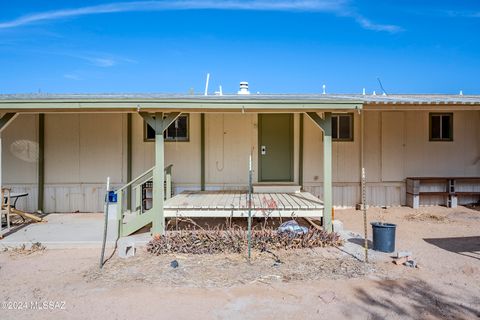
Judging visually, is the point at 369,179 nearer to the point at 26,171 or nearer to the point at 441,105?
the point at 441,105

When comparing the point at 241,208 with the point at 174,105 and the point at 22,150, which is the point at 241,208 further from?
the point at 22,150

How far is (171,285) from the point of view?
4.35 meters

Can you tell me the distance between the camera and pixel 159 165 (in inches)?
245

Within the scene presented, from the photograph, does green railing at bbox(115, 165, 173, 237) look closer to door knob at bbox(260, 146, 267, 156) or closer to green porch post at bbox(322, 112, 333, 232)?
door knob at bbox(260, 146, 267, 156)

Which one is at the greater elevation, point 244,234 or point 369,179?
point 369,179

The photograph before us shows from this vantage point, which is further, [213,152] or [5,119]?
[213,152]

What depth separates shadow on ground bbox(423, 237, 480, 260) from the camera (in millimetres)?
5548

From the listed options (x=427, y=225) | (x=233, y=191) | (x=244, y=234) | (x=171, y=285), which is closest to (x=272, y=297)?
(x=171, y=285)

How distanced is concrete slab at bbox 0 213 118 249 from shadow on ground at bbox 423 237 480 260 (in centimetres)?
549

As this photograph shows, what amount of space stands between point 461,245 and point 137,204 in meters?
6.29

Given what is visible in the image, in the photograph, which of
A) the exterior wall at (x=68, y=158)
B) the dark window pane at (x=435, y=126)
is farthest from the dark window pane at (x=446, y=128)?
the exterior wall at (x=68, y=158)

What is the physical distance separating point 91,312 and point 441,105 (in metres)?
8.10

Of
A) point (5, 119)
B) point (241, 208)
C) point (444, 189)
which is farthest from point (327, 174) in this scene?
point (5, 119)

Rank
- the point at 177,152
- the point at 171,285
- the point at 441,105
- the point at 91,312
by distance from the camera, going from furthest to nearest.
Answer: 1. the point at 177,152
2. the point at 441,105
3. the point at 171,285
4. the point at 91,312
